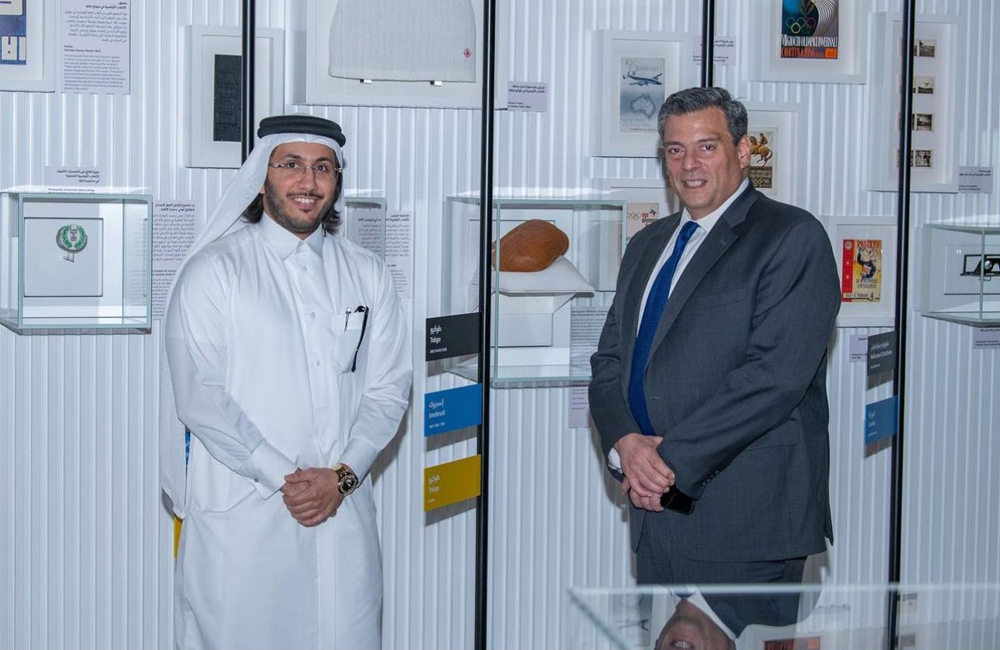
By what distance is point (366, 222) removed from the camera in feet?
10.6

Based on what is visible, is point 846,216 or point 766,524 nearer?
point 766,524

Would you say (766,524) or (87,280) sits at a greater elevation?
(87,280)

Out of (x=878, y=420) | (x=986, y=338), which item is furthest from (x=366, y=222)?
(x=986, y=338)

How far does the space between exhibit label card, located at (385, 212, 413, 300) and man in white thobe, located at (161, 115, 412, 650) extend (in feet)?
2.11

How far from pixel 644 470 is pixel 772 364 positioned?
325 mm

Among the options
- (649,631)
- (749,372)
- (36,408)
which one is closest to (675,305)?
(749,372)

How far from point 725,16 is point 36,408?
7.09 feet

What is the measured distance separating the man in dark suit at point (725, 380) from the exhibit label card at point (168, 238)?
1.27 m

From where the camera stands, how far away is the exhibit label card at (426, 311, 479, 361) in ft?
9.75

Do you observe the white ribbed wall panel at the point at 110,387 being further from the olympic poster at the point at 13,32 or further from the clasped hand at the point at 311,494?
the clasped hand at the point at 311,494

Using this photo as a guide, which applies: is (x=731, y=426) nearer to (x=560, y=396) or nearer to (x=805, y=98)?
(x=560, y=396)

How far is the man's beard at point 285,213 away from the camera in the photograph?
266 cm

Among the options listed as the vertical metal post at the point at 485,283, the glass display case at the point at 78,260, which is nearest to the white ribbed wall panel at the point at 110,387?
the glass display case at the point at 78,260

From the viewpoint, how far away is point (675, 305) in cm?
250
